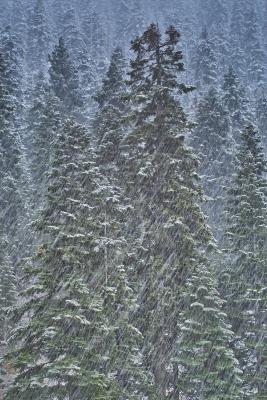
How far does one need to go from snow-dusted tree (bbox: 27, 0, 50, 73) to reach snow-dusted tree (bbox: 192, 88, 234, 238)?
174 ft

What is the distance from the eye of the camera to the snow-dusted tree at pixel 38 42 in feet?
294

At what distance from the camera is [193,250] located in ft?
60.1

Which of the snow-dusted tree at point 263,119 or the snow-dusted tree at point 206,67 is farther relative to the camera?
the snow-dusted tree at point 206,67

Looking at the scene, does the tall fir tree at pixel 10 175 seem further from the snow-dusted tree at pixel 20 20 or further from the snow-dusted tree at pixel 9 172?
the snow-dusted tree at pixel 20 20

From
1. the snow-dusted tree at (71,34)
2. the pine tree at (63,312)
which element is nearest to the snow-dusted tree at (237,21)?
the snow-dusted tree at (71,34)

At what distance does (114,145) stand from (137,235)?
6.19 meters

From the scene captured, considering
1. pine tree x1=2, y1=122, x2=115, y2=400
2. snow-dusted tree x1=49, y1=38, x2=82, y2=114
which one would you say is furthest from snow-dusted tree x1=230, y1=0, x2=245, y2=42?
pine tree x1=2, y1=122, x2=115, y2=400

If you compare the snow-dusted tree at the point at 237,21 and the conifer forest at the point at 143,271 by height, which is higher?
the snow-dusted tree at the point at 237,21

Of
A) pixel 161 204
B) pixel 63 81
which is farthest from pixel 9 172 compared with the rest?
pixel 161 204

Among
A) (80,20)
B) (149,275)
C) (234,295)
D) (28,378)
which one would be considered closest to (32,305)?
(28,378)

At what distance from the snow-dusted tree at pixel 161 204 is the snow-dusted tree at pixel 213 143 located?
19252mm

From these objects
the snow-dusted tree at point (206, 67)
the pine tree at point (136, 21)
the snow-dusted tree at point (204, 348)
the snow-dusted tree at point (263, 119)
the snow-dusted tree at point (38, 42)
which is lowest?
the snow-dusted tree at point (204, 348)

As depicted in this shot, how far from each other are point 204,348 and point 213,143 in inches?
1083

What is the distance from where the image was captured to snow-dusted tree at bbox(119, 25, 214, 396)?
1805 centimetres
